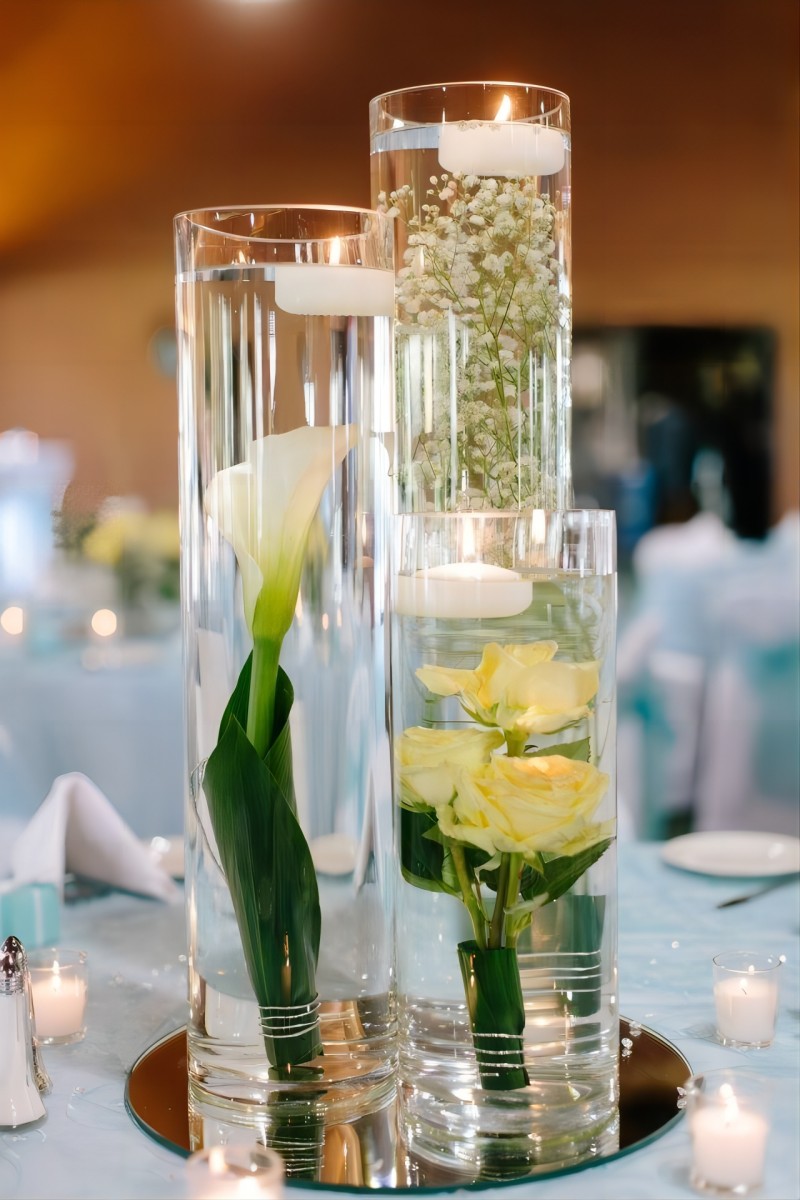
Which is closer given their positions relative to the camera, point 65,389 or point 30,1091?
point 30,1091

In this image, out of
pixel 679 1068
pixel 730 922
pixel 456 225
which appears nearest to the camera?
pixel 456 225

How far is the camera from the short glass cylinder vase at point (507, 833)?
66cm

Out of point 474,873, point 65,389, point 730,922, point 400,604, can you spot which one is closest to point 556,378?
point 400,604

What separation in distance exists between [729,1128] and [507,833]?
0.19 metres

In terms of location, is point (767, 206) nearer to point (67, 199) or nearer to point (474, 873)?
point (67, 199)

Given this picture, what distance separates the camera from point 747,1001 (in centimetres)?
86

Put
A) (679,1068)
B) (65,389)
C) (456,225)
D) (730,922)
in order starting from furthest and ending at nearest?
(65,389)
(730,922)
(679,1068)
(456,225)

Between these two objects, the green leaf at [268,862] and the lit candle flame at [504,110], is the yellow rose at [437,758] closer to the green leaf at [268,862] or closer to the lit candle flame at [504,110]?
the green leaf at [268,862]

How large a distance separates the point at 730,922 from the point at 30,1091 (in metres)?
0.63

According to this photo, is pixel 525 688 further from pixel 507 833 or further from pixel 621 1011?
pixel 621 1011

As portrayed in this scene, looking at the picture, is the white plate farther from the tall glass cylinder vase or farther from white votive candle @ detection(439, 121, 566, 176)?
white votive candle @ detection(439, 121, 566, 176)

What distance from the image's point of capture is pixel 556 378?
27.6 inches

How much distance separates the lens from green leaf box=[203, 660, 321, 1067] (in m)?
0.71

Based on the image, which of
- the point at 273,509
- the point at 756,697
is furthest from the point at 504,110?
the point at 756,697
